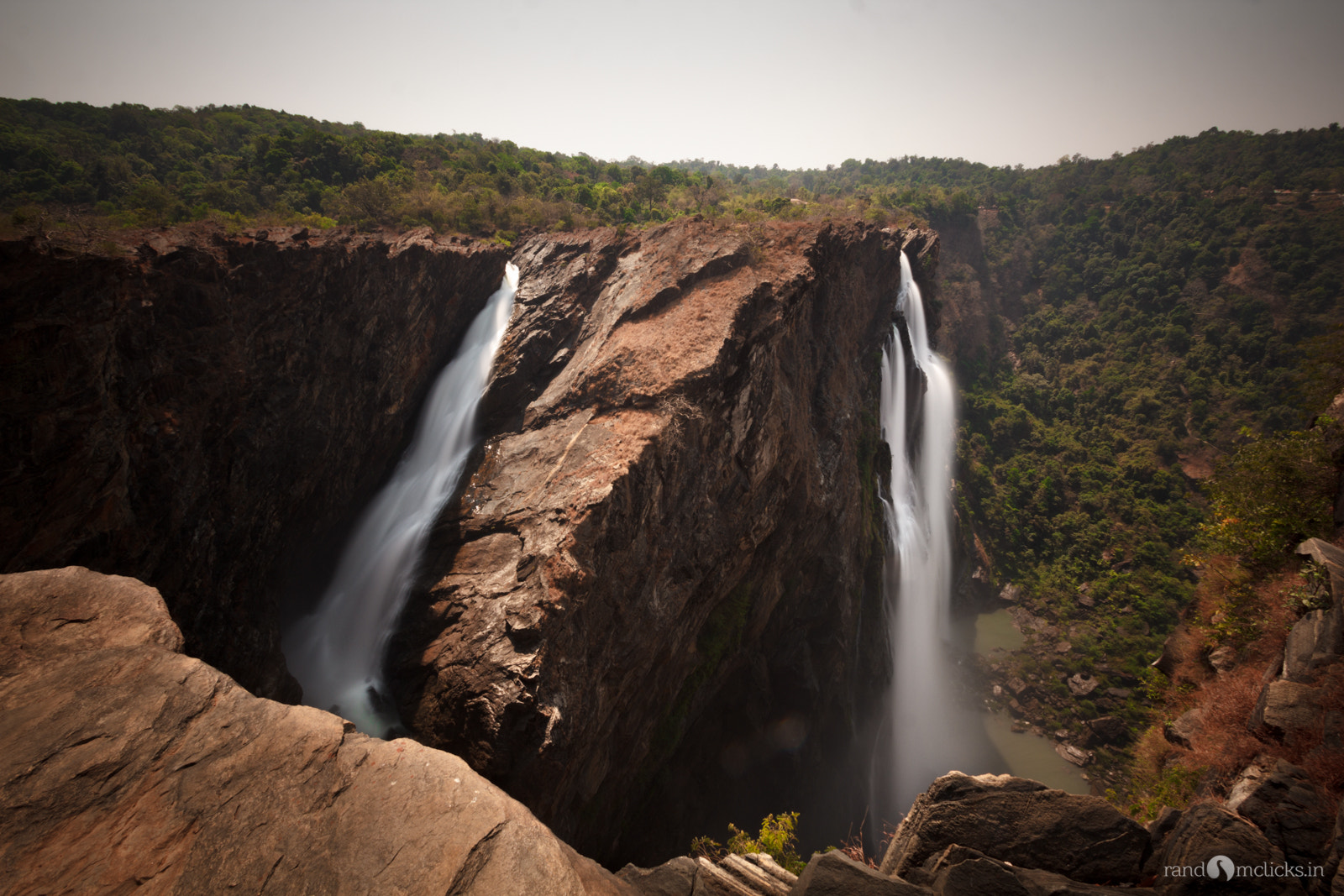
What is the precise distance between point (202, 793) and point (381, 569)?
11.5 m

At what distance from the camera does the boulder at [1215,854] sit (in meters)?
5.69

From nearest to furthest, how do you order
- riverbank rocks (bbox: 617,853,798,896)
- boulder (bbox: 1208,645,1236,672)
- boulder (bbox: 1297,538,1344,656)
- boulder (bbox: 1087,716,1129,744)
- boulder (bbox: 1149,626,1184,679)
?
riverbank rocks (bbox: 617,853,798,896) < boulder (bbox: 1297,538,1344,656) < boulder (bbox: 1208,645,1236,672) < boulder (bbox: 1149,626,1184,679) < boulder (bbox: 1087,716,1129,744)

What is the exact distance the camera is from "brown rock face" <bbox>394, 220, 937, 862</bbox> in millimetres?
12031

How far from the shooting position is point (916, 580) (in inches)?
1242

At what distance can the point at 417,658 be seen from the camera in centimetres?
1300

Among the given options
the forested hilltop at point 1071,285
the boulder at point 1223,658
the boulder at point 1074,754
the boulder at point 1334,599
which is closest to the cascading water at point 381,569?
the forested hilltop at point 1071,285

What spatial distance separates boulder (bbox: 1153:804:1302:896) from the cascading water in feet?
47.5

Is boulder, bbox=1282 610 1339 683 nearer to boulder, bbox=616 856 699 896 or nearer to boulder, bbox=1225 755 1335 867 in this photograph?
boulder, bbox=1225 755 1335 867

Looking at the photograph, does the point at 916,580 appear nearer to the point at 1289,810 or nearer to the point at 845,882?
the point at 1289,810

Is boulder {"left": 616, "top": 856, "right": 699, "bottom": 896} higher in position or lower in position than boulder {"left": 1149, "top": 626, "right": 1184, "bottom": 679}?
lower

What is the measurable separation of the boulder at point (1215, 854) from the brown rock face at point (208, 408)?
17.1 metres

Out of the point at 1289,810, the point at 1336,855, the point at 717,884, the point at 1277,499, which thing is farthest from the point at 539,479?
the point at 1277,499

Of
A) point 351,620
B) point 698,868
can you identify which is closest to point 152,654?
point 698,868

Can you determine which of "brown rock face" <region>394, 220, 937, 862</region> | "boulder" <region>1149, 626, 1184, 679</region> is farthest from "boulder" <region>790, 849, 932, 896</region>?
"boulder" <region>1149, 626, 1184, 679</region>
